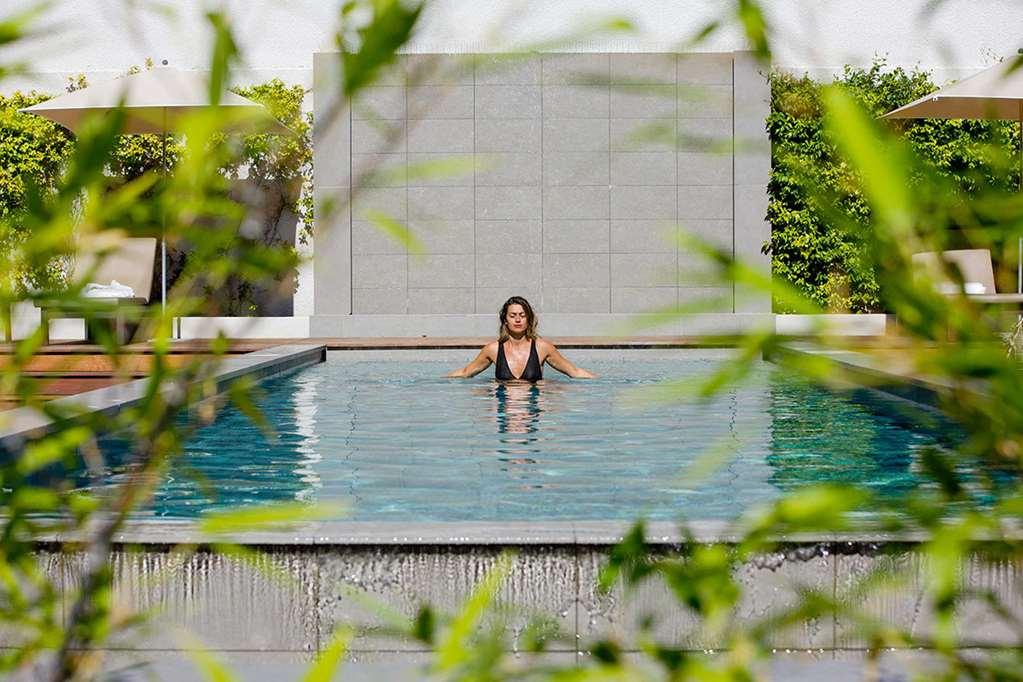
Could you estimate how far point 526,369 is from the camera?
9.85 metres

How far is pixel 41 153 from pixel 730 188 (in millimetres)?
8972

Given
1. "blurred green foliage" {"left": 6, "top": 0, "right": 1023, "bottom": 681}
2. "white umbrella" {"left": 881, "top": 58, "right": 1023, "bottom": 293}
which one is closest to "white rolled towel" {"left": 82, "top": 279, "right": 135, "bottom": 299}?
"white umbrella" {"left": 881, "top": 58, "right": 1023, "bottom": 293}

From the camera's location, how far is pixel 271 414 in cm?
839

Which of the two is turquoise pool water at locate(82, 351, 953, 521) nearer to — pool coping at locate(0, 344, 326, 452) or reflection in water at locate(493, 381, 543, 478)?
reflection in water at locate(493, 381, 543, 478)

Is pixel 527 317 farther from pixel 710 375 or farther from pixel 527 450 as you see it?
pixel 710 375

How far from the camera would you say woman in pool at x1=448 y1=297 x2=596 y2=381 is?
9.84 metres

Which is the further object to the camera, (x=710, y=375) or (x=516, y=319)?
(x=516, y=319)

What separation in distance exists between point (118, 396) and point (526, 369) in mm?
4297

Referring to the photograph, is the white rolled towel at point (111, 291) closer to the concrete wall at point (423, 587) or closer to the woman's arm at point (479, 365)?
the woman's arm at point (479, 365)

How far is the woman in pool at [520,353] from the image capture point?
9836 millimetres

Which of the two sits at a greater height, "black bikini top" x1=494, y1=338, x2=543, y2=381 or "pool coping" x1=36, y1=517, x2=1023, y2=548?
"black bikini top" x1=494, y1=338, x2=543, y2=381

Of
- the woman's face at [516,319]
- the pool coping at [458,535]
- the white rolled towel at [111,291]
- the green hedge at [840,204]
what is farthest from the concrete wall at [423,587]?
the green hedge at [840,204]

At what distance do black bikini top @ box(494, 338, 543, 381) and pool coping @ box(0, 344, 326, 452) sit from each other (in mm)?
1680

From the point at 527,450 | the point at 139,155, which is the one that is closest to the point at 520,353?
the point at 527,450
